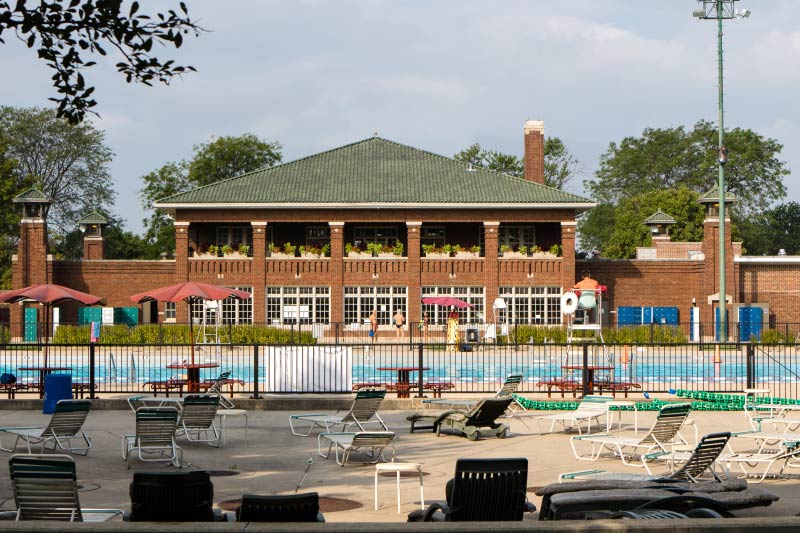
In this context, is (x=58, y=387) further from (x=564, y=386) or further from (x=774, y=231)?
(x=774, y=231)

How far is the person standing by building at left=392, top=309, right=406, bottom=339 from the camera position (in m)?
Result: 50.4

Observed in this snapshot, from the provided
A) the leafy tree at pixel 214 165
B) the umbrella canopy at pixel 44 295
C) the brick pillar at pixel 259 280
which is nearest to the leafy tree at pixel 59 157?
the leafy tree at pixel 214 165

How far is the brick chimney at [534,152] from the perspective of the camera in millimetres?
59844

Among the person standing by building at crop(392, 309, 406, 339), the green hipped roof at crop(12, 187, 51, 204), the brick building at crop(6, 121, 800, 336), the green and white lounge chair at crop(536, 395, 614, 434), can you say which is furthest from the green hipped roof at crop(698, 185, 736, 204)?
the green and white lounge chair at crop(536, 395, 614, 434)

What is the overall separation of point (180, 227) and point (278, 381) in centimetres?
3170

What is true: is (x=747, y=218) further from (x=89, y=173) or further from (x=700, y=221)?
(x=89, y=173)

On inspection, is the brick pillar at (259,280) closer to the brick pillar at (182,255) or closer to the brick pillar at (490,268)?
the brick pillar at (182,255)

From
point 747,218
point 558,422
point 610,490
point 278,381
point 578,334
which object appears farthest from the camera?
point 747,218

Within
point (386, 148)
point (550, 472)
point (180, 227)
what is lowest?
point (550, 472)

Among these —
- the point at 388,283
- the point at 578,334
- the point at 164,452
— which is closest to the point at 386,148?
the point at 388,283

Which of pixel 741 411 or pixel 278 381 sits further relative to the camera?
pixel 278 381

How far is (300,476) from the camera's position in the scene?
570 inches

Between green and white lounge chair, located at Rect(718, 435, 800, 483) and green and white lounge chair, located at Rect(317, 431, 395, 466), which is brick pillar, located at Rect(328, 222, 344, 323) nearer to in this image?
green and white lounge chair, located at Rect(317, 431, 395, 466)

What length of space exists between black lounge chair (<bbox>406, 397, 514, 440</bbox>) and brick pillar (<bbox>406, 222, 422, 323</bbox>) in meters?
35.2
